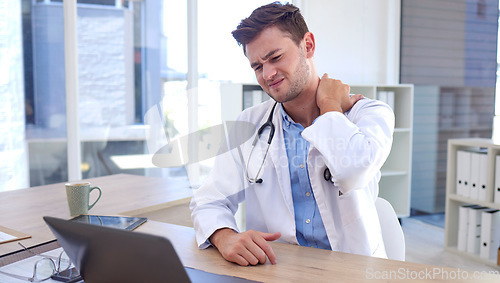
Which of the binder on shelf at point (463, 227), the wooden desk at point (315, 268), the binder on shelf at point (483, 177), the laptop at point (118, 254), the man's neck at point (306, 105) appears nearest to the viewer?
the laptop at point (118, 254)

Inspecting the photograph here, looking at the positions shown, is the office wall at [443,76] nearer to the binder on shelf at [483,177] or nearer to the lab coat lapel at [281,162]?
the binder on shelf at [483,177]

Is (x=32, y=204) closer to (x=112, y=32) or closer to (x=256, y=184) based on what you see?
(x=256, y=184)

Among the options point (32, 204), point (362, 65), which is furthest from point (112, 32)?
point (362, 65)

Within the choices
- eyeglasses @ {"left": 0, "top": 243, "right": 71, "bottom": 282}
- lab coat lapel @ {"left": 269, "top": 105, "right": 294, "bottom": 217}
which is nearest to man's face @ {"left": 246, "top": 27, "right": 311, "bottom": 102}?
lab coat lapel @ {"left": 269, "top": 105, "right": 294, "bottom": 217}

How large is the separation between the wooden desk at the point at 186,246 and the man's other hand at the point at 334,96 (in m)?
0.48

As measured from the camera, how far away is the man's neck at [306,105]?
5.08 ft

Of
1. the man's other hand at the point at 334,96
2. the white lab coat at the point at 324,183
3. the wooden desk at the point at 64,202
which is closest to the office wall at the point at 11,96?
the wooden desk at the point at 64,202

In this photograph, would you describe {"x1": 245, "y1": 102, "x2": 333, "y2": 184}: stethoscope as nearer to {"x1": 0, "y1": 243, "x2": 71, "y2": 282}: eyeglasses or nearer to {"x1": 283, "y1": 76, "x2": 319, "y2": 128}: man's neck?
{"x1": 283, "y1": 76, "x2": 319, "y2": 128}: man's neck

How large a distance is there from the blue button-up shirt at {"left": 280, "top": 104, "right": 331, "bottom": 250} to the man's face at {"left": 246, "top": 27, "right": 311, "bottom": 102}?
7.3 inches

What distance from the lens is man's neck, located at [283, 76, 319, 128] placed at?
5.08 feet

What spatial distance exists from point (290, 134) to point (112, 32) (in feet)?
8.37

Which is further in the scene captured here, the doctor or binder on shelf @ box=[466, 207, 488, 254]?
binder on shelf @ box=[466, 207, 488, 254]

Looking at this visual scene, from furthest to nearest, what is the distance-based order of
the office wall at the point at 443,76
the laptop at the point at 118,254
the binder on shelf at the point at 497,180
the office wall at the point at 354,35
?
the office wall at the point at 354,35, the office wall at the point at 443,76, the binder on shelf at the point at 497,180, the laptop at the point at 118,254

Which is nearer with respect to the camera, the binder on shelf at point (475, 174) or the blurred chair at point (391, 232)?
the blurred chair at point (391, 232)
